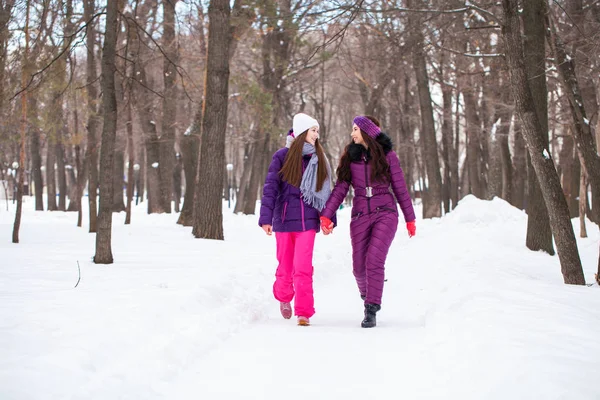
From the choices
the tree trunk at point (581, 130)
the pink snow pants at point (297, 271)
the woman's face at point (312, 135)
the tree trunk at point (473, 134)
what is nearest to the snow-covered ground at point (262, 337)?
the pink snow pants at point (297, 271)

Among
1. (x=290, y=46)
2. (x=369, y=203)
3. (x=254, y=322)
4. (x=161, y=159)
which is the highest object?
(x=290, y=46)

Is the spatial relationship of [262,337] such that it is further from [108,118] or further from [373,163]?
[108,118]

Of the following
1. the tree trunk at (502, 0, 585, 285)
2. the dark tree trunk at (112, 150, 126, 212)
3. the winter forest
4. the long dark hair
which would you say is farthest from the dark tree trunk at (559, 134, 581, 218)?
the dark tree trunk at (112, 150, 126, 212)

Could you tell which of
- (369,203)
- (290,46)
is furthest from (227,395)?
(290,46)

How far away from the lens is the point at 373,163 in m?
6.11

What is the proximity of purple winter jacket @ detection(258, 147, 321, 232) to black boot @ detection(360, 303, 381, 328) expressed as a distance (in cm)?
98

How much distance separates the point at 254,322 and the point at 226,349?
1308 millimetres

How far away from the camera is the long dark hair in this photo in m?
6.11

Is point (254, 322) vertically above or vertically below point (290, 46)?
below

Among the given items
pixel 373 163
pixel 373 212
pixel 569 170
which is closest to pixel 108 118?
pixel 373 163

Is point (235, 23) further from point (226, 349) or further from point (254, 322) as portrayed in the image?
point (226, 349)

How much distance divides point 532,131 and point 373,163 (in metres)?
3.05

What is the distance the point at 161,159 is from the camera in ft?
77.8

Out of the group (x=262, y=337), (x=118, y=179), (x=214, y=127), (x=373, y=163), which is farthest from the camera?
(x=118, y=179)
